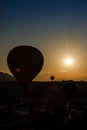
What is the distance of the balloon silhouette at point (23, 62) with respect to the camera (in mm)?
35594

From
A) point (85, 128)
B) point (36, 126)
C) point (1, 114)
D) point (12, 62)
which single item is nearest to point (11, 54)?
point (12, 62)

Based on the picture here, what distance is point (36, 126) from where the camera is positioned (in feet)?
91.4

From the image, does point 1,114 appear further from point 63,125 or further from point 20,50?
point 63,125

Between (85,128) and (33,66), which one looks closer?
(85,128)

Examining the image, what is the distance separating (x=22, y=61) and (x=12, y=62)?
123cm

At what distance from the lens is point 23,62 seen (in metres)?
36.0

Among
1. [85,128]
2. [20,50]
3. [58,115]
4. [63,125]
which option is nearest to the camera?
[85,128]

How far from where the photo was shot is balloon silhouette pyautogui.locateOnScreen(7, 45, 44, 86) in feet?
117

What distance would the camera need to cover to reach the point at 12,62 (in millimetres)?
35750

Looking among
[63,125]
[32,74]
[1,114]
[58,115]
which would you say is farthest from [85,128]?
[1,114]

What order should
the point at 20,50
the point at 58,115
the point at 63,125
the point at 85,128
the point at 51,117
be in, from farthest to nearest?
the point at 20,50 < the point at 58,115 < the point at 51,117 < the point at 63,125 < the point at 85,128

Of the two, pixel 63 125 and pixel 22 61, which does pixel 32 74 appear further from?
pixel 63 125

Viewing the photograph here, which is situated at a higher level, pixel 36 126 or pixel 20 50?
pixel 20 50

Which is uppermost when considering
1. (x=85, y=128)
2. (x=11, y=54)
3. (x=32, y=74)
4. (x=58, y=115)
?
(x=11, y=54)
